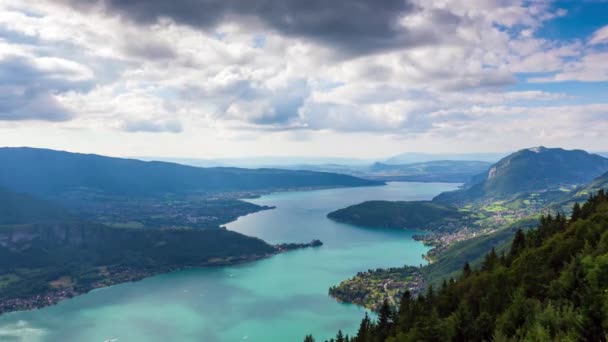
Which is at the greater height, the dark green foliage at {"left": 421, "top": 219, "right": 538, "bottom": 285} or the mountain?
the dark green foliage at {"left": 421, "top": 219, "right": 538, "bottom": 285}

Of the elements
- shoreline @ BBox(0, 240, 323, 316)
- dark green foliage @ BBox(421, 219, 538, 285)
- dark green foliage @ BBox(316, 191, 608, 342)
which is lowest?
shoreline @ BBox(0, 240, 323, 316)

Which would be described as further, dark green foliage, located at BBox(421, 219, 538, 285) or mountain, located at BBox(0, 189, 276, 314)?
mountain, located at BBox(0, 189, 276, 314)

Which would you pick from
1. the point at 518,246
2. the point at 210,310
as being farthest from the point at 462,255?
the point at 518,246

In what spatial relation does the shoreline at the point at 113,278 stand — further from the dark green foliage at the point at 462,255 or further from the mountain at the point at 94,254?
the dark green foliage at the point at 462,255

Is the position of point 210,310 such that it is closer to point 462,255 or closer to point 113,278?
point 113,278

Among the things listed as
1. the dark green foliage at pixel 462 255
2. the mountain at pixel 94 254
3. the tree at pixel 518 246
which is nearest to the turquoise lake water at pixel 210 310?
the mountain at pixel 94 254

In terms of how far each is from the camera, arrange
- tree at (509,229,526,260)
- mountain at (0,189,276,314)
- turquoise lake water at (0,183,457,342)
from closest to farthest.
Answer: tree at (509,229,526,260)
turquoise lake water at (0,183,457,342)
mountain at (0,189,276,314)

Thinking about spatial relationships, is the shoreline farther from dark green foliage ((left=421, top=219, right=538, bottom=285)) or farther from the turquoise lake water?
dark green foliage ((left=421, top=219, right=538, bottom=285))

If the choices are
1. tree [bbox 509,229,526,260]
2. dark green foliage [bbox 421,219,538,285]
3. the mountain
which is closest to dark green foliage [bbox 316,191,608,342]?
tree [bbox 509,229,526,260]

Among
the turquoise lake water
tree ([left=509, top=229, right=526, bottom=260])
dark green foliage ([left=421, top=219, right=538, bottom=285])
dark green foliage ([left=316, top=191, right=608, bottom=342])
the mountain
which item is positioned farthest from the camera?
the mountain
